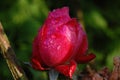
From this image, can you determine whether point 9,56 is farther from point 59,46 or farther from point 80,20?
point 80,20

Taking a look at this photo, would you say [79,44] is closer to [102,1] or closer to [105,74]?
[105,74]

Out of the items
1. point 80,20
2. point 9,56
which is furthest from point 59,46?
point 80,20

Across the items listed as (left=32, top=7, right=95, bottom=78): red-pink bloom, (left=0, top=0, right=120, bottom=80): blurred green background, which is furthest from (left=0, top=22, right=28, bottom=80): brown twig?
(left=0, top=0, right=120, bottom=80): blurred green background

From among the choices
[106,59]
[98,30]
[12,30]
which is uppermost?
[12,30]

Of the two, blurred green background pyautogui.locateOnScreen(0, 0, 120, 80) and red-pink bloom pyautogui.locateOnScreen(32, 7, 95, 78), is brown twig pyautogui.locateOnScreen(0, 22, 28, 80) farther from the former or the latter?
blurred green background pyautogui.locateOnScreen(0, 0, 120, 80)

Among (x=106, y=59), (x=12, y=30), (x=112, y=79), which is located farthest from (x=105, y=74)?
(x=106, y=59)
